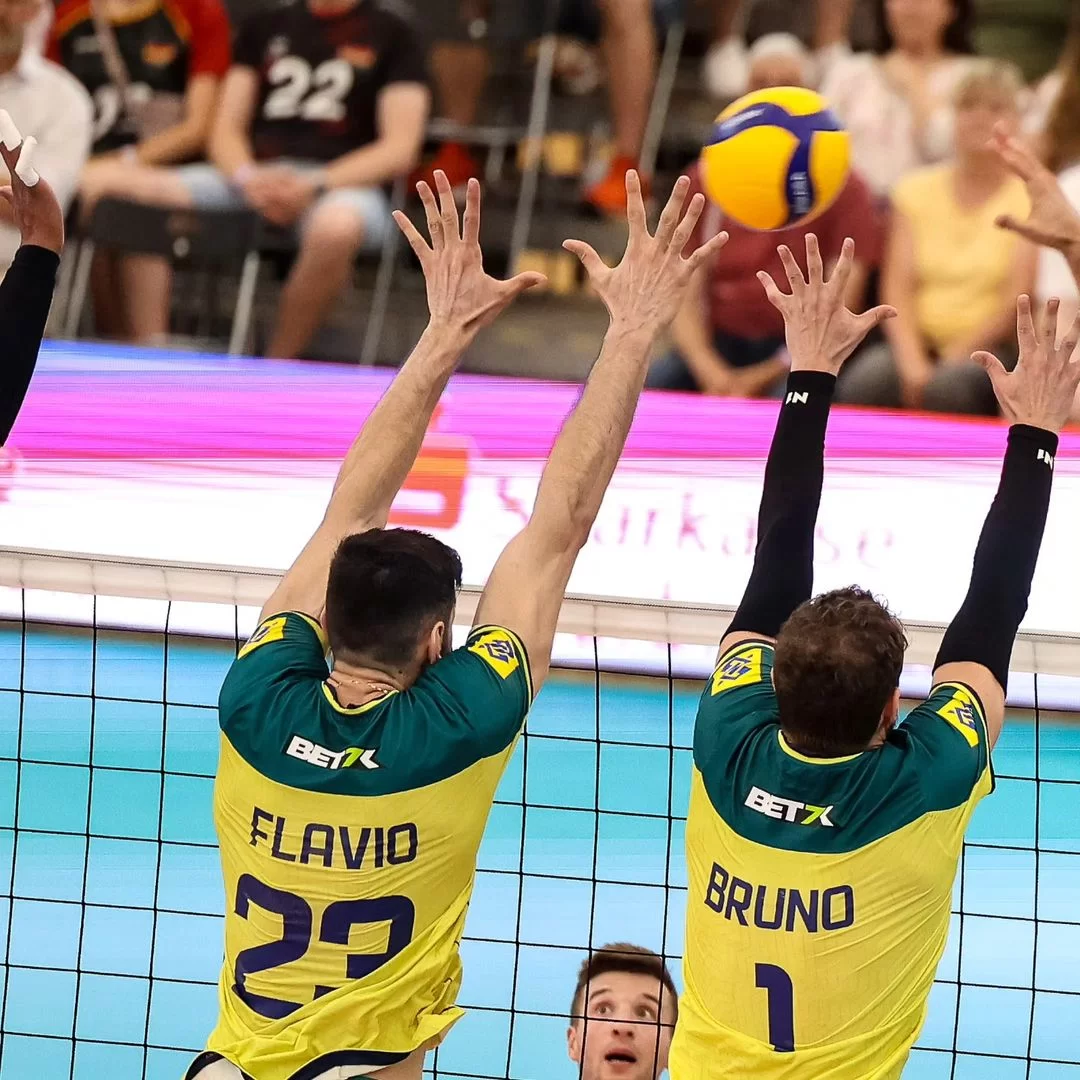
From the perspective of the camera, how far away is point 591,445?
9.08 ft

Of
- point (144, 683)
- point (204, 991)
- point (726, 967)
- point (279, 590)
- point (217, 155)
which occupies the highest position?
point (217, 155)

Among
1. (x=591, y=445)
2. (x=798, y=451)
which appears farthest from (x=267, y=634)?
(x=798, y=451)

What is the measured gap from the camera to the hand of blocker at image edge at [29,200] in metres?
2.84

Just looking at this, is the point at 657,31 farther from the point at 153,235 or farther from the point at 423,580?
the point at 423,580

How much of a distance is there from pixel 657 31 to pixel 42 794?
17.3 ft

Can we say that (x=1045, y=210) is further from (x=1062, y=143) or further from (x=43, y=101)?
(x=43, y=101)

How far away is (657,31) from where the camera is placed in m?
8.66

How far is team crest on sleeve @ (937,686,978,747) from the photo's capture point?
7.67ft

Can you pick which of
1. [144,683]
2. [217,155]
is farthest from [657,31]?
[144,683]

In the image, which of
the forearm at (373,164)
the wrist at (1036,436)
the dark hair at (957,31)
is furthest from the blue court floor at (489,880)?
the dark hair at (957,31)

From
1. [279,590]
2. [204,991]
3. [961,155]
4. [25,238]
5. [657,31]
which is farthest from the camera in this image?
[657,31]

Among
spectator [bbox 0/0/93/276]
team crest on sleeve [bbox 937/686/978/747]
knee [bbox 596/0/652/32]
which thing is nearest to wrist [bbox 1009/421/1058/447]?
team crest on sleeve [bbox 937/686/978/747]

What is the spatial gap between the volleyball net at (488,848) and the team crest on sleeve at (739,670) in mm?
965

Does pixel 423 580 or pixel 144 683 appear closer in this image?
pixel 423 580
